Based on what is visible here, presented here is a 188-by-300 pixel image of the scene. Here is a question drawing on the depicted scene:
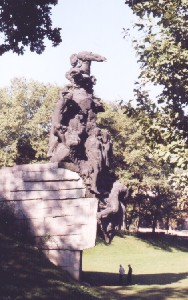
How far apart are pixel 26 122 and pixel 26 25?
30052mm

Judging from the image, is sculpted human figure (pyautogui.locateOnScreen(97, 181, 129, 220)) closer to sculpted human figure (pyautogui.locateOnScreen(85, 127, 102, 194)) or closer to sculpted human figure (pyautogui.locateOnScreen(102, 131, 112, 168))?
sculpted human figure (pyautogui.locateOnScreen(85, 127, 102, 194))

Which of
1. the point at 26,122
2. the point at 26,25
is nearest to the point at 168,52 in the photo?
the point at 26,25

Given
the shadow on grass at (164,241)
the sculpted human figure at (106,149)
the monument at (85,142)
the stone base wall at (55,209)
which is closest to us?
the stone base wall at (55,209)

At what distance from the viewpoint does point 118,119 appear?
131ft

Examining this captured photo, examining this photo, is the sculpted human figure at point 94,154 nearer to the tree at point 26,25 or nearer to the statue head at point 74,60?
the statue head at point 74,60

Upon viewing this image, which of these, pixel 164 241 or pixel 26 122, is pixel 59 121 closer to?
pixel 26 122

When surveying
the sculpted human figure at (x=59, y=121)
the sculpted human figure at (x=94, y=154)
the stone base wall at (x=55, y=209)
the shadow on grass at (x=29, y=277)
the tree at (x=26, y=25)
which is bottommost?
the shadow on grass at (x=29, y=277)

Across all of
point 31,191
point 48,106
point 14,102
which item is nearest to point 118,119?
point 48,106

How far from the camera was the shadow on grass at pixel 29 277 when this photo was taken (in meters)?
8.41

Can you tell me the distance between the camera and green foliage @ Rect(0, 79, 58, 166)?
122 ft

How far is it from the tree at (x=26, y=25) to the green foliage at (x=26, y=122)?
26.6 metres

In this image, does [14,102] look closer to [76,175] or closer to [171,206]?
[171,206]

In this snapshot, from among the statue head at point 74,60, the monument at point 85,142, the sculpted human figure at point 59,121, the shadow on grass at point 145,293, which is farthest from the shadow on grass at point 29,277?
the statue head at point 74,60

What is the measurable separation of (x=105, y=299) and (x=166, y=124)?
243 inches
